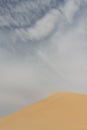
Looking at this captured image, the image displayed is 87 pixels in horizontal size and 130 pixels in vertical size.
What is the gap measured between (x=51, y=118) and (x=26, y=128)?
273cm

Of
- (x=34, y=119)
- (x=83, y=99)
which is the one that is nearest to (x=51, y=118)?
(x=34, y=119)

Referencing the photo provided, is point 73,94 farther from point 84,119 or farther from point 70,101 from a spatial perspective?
point 84,119

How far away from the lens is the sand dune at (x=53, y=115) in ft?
71.5

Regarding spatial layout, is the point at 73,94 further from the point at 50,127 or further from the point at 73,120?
the point at 50,127

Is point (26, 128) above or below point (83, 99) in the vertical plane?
below

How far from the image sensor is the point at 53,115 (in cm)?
2442

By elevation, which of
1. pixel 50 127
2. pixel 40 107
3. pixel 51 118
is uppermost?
pixel 40 107

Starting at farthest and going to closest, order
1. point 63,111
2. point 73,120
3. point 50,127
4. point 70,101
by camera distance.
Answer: point 70,101 < point 63,111 < point 73,120 < point 50,127

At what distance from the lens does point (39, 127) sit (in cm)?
2145

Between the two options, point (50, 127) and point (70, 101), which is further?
point (70, 101)

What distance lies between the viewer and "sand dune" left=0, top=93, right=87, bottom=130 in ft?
71.5

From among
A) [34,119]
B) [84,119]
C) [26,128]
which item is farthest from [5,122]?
[84,119]

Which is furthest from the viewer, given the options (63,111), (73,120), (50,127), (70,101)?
(70,101)

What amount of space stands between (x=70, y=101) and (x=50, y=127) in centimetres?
634
